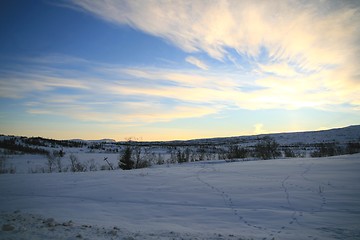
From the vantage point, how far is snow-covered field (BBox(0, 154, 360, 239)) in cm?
618

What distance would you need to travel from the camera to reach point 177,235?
5.96 m

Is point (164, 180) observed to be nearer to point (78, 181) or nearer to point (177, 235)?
point (78, 181)

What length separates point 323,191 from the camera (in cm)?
1062

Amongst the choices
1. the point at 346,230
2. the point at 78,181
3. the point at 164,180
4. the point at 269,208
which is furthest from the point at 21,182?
the point at 346,230

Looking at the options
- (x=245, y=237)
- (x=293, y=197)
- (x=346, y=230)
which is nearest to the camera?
(x=245, y=237)

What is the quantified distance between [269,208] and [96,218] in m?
5.97

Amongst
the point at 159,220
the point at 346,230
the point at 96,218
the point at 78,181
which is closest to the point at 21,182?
the point at 78,181

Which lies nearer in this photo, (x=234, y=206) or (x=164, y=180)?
(x=234, y=206)

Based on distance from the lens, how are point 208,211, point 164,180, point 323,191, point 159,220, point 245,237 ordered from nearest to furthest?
point 245,237 → point 159,220 → point 208,211 → point 323,191 → point 164,180

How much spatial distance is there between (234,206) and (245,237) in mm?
3224

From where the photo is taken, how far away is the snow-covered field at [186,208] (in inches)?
243

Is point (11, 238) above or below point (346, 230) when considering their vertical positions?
above

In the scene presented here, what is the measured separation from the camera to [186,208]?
29.4 feet

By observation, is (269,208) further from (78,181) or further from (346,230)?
(78,181)
